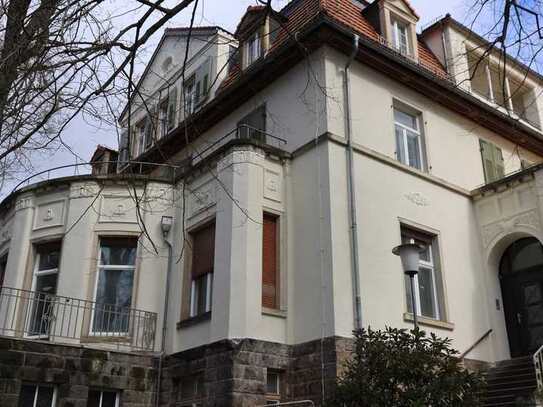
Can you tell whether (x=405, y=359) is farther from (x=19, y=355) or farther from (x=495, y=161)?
(x=495, y=161)

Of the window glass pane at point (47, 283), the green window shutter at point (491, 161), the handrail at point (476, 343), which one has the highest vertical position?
the green window shutter at point (491, 161)

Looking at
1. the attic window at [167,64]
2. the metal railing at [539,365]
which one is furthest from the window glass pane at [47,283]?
the metal railing at [539,365]

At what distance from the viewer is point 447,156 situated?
1538cm

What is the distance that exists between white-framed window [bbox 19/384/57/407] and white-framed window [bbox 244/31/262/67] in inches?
364

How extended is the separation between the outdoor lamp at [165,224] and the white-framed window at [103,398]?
11.9 ft

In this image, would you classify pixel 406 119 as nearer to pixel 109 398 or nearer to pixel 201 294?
pixel 201 294

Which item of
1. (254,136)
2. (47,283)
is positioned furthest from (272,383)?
(254,136)

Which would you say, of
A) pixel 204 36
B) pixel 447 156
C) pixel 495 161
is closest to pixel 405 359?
pixel 447 156

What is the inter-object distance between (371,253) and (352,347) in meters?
2.06

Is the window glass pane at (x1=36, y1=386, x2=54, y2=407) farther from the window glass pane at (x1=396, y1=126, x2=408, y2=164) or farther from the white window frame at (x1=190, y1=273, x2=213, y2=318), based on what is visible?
the window glass pane at (x1=396, y1=126, x2=408, y2=164)

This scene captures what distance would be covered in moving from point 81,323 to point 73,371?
1571 mm

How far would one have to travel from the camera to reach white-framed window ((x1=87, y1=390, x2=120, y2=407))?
1187 centimetres

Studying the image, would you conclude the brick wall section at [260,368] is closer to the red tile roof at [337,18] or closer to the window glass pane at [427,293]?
the window glass pane at [427,293]

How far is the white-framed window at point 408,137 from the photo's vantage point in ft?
47.8
